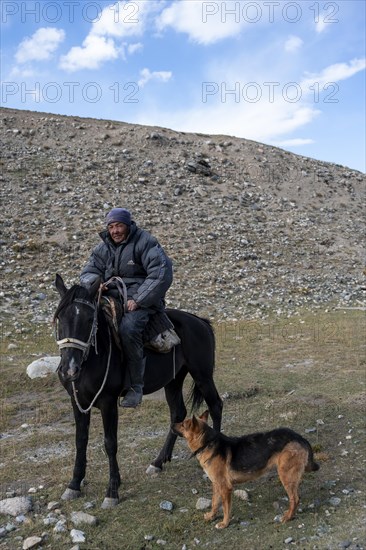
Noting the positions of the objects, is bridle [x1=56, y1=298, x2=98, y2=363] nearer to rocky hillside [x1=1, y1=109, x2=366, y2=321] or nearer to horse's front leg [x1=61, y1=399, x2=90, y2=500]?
horse's front leg [x1=61, y1=399, x2=90, y2=500]

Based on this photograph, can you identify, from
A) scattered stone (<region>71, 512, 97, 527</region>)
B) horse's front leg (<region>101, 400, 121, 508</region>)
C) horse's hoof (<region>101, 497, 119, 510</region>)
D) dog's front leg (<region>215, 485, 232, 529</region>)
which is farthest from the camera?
horse's front leg (<region>101, 400, 121, 508</region>)

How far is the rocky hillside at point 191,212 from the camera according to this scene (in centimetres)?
2197

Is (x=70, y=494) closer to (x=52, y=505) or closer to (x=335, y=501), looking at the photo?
(x=52, y=505)

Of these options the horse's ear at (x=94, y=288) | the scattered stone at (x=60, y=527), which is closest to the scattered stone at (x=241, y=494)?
the scattered stone at (x=60, y=527)

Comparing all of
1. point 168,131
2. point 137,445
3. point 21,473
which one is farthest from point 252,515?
point 168,131

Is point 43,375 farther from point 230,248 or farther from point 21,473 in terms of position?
point 230,248

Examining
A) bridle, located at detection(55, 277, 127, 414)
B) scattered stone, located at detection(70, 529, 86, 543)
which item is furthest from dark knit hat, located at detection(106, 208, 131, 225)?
scattered stone, located at detection(70, 529, 86, 543)

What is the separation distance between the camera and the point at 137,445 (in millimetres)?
8438

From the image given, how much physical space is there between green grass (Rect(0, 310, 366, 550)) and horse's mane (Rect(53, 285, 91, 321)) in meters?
2.43

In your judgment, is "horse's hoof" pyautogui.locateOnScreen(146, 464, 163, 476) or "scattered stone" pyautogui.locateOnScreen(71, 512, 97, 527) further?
"horse's hoof" pyautogui.locateOnScreen(146, 464, 163, 476)

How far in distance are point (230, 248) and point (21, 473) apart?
1989 centimetres

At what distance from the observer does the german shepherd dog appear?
5.73 m

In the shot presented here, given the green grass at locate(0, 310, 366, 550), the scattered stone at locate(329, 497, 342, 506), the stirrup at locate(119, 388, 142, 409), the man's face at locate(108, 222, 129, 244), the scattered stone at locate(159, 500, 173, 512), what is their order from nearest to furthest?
the green grass at locate(0, 310, 366, 550)
the scattered stone at locate(329, 497, 342, 506)
the scattered stone at locate(159, 500, 173, 512)
the stirrup at locate(119, 388, 142, 409)
the man's face at locate(108, 222, 129, 244)

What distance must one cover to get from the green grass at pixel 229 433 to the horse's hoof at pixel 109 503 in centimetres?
8
